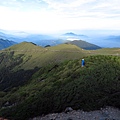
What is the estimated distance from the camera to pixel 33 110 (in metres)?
32.2

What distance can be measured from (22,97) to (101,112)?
18.5 metres

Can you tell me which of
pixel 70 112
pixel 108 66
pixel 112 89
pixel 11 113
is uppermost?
pixel 108 66

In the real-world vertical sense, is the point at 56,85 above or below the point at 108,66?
below

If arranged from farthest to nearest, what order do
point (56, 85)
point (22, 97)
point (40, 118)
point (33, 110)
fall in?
1. point (22, 97)
2. point (56, 85)
3. point (33, 110)
4. point (40, 118)

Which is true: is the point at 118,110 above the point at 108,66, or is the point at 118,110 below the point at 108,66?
below

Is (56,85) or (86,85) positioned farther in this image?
(56,85)

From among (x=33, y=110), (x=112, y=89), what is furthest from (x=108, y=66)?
(x=33, y=110)

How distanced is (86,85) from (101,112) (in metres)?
6.53

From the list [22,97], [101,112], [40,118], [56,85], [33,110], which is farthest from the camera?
[22,97]

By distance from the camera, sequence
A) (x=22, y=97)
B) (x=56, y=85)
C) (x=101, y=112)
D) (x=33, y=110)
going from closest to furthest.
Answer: (x=101, y=112) → (x=33, y=110) → (x=56, y=85) → (x=22, y=97)

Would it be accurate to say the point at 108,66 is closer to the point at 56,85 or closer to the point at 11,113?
the point at 56,85

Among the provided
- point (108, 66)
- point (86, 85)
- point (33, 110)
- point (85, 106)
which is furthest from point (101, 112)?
point (108, 66)

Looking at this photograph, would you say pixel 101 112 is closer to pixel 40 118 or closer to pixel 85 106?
pixel 85 106

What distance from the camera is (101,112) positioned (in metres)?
27.2
